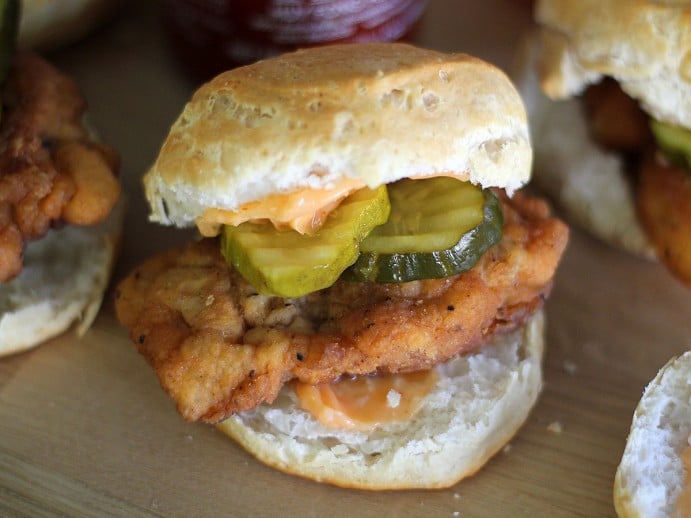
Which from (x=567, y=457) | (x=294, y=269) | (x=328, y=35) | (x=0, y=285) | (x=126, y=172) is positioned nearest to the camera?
(x=294, y=269)

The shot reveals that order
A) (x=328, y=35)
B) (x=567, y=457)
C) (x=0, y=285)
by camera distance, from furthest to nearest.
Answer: (x=328, y=35) < (x=0, y=285) < (x=567, y=457)

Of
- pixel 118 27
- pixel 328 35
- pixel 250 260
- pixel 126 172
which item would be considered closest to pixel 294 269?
pixel 250 260

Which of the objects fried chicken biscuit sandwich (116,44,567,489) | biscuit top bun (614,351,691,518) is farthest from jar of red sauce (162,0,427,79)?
biscuit top bun (614,351,691,518)

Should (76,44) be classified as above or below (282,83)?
below

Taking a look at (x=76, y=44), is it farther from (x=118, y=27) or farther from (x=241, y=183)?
(x=241, y=183)

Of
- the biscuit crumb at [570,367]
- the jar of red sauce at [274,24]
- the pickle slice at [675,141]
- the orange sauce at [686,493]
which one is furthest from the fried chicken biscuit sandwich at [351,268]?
the jar of red sauce at [274,24]

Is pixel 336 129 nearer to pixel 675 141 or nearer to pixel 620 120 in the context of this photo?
pixel 675 141

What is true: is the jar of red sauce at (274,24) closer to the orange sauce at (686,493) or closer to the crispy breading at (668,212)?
the crispy breading at (668,212)
